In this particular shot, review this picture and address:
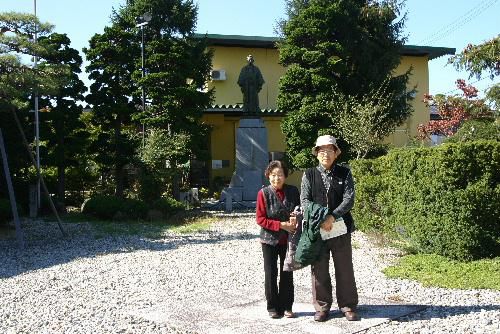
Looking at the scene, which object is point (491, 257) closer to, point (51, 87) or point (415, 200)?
point (415, 200)

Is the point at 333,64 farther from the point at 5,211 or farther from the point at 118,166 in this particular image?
the point at 5,211

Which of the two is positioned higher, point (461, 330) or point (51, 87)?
point (51, 87)

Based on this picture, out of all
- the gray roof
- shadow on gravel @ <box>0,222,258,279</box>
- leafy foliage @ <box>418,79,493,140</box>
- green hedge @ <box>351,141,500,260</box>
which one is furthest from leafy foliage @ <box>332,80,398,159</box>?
green hedge @ <box>351,141,500,260</box>

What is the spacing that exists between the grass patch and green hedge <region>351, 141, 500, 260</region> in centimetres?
21

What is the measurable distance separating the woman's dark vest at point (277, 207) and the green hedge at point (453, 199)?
2906mm

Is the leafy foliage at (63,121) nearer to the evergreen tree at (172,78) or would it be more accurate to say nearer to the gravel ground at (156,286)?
the evergreen tree at (172,78)

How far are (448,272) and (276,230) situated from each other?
9.72 ft

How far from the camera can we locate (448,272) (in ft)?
21.6

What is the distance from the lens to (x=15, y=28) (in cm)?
1076

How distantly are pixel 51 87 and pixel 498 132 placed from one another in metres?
9.14

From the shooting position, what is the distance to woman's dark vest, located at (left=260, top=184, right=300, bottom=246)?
4723 millimetres

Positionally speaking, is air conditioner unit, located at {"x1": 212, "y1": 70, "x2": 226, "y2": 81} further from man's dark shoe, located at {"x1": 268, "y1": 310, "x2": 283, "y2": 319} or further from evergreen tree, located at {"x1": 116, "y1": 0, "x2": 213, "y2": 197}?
man's dark shoe, located at {"x1": 268, "y1": 310, "x2": 283, "y2": 319}

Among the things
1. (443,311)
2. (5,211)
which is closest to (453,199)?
(443,311)

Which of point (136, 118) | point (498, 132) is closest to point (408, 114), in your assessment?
Answer: point (498, 132)
